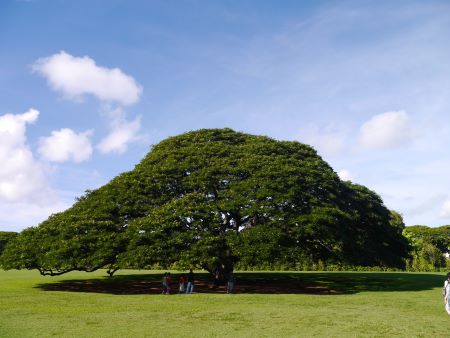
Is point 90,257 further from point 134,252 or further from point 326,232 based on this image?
point 326,232

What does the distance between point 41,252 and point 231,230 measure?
13032mm

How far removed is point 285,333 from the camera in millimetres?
13953

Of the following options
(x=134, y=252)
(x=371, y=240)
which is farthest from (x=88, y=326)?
(x=371, y=240)

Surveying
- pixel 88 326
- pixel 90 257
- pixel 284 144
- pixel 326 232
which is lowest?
pixel 88 326

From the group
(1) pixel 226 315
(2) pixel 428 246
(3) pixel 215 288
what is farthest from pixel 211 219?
(2) pixel 428 246

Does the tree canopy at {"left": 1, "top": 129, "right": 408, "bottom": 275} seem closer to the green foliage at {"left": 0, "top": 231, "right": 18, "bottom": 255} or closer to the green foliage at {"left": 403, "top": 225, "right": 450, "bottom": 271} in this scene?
the green foliage at {"left": 403, "top": 225, "right": 450, "bottom": 271}

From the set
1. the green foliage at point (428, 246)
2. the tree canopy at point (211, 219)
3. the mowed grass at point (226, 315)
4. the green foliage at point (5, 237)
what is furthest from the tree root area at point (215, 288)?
the green foliage at point (5, 237)

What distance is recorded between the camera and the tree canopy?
2597 centimetres

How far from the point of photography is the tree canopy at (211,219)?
85.2 feet

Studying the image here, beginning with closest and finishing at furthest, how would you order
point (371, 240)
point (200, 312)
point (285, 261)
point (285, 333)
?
point (285, 333) < point (200, 312) < point (285, 261) < point (371, 240)

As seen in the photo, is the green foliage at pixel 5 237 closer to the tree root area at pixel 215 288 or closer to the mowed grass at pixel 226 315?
the tree root area at pixel 215 288

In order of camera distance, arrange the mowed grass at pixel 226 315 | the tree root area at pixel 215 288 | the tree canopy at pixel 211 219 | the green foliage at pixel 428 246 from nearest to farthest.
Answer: the mowed grass at pixel 226 315
the tree canopy at pixel 211 219
the tree root area at pixel 215 288
the green foliage at pixel 428 246

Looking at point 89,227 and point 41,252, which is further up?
point 89,227

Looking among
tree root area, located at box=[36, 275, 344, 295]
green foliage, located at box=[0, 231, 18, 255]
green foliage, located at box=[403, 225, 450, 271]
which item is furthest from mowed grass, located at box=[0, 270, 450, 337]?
green foliage, located at box=[0, 231, 18, 255]
